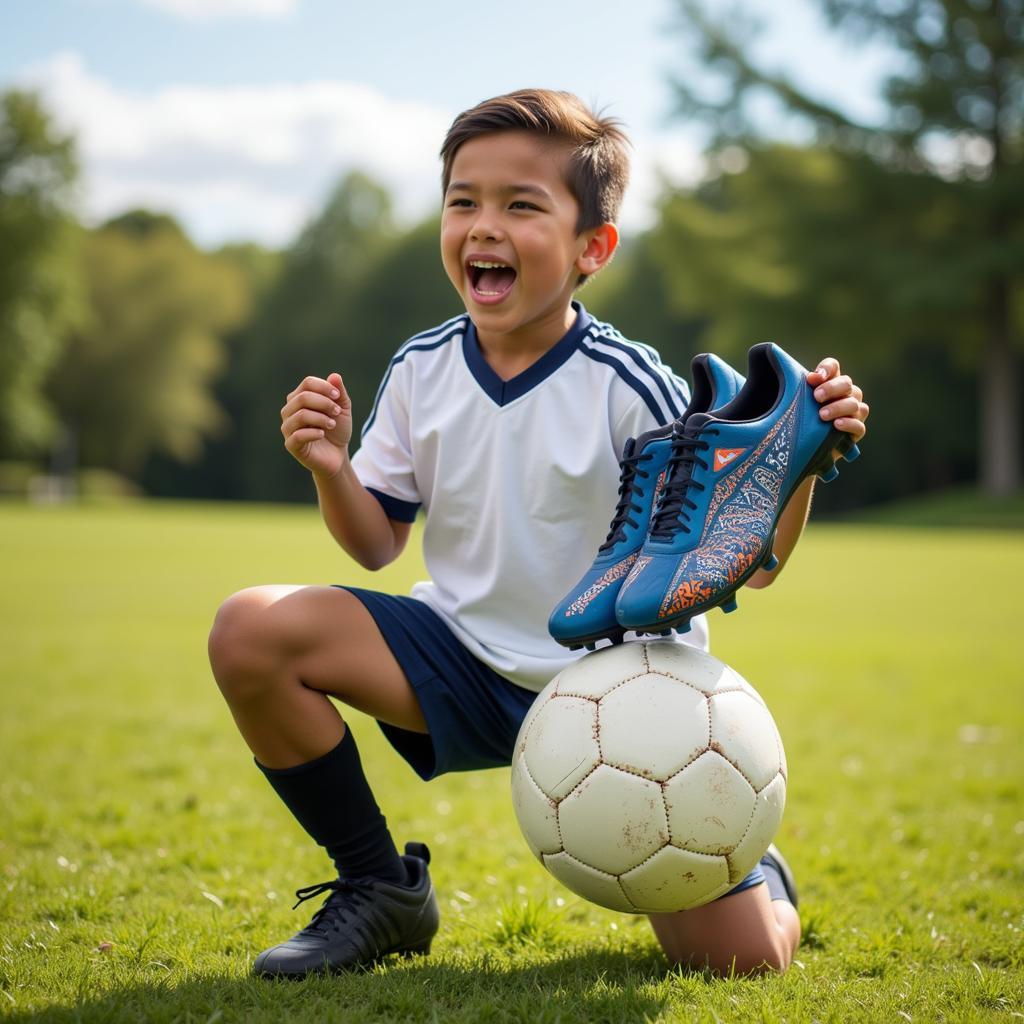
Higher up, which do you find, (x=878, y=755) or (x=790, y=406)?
(x=790, y=406)

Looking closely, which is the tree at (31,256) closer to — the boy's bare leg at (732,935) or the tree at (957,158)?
the tree at (957,158)

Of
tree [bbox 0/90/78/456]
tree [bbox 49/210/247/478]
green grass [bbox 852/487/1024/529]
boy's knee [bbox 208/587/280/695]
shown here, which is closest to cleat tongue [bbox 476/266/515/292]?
boy's knee [bbox 208/587/280/695]

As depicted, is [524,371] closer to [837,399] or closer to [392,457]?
[392,457]

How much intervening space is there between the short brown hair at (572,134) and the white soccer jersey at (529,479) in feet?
1.11

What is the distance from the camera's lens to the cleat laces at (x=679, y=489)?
245cm

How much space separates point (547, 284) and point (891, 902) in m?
1.88

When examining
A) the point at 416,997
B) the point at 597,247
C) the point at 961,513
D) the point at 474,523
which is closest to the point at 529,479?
the point at 474,523

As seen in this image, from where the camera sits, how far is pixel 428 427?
10.1 feet

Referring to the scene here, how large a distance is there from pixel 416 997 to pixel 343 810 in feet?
1.72

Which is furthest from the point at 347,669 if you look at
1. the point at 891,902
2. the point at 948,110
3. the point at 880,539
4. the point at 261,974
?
the point at 948,110

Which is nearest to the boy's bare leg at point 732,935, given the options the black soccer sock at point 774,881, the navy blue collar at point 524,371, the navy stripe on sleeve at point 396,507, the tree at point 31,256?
the black soccer sock at point 774,881

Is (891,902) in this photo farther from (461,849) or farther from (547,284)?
(547,284)

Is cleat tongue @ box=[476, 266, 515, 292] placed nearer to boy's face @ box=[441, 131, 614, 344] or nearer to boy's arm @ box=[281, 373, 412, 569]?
boy's face @ box=[441, 131, 614, 344]

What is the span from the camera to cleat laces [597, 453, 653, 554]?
257 centimetres
